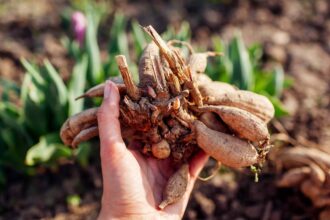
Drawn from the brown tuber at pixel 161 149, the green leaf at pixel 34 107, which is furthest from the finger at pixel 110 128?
the green leaf at pixel 34 107

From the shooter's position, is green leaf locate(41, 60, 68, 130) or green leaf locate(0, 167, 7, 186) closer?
green leaf locate(41, 60, 68, 130)

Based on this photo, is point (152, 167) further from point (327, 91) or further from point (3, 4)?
point (3, 4)

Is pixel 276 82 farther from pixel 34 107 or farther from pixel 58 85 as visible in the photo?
pixel 34 107

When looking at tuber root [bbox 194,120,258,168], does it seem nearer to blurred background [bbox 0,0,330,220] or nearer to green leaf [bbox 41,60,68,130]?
blurred background [bbox 0,0,330,220]

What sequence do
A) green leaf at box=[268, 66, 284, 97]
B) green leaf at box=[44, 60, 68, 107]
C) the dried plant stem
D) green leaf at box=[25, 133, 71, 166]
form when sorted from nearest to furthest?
the dried plant stem
green leaf at box=[25, 133, 71, 166]
green leaf at box=[44, 60, 68, 107]
green leaf at box=[268, 66, 284, 97]

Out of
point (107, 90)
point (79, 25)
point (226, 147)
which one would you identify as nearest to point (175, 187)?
point (226, 147)

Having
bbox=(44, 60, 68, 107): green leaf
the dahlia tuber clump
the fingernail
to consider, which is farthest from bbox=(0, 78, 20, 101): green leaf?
the fingernail

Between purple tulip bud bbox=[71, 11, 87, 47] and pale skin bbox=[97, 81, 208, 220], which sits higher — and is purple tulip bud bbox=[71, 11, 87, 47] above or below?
above
